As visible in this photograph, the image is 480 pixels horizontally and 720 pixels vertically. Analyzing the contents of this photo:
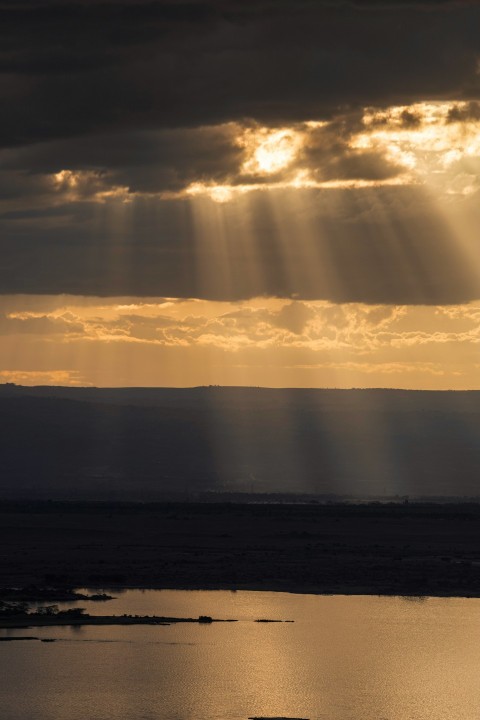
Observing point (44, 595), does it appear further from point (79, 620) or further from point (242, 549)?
point (242, 549)

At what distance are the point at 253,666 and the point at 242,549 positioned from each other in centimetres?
4518

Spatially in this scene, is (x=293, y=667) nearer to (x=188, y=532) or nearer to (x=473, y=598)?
(x=473, y=598)

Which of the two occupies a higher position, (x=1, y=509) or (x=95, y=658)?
(x=1, y=509)

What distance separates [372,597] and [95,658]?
23.6 meters

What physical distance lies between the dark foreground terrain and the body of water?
9.16 m

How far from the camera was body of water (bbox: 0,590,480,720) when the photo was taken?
150ft

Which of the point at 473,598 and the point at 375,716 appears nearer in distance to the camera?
the point at 375,716

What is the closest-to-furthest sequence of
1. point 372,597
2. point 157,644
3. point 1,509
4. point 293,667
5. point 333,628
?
point 293,667 → point 157,644 → point 333,628 → point 372,597 → point 1,509

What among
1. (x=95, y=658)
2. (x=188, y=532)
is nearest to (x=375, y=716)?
(x=95, y=658)

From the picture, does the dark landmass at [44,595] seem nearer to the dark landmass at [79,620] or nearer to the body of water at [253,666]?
the body of water at [253,666]

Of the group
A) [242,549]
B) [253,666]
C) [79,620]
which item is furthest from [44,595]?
[242,549]

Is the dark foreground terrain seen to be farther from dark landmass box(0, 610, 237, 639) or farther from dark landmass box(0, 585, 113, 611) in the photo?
dark landmass box(0, 610, 237, 639)

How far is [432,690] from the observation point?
49188 millimetres

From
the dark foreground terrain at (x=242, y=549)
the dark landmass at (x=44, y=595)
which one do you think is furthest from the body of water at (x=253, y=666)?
the dark foreground terrain at (x=242, y=549)
